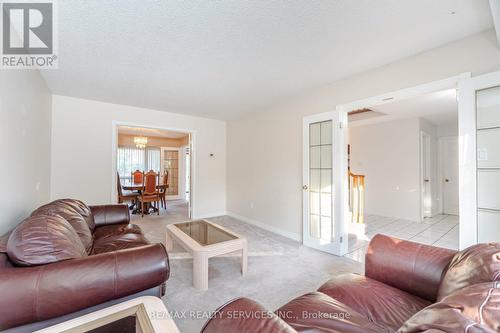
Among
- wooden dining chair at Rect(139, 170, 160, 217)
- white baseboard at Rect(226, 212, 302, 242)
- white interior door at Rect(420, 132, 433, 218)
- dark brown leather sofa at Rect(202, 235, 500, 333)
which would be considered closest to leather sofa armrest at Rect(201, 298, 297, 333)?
dark brown leather sofa at Rect(202, 235, 500, 333)

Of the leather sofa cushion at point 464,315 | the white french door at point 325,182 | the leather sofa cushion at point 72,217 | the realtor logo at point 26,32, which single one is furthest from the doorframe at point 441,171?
the realtor logo at point 26,32

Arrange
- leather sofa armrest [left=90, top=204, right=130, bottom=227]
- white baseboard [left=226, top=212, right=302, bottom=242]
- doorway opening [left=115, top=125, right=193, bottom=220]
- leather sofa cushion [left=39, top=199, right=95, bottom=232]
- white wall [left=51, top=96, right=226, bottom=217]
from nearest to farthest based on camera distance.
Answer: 1. leather sofa cushion [left=39, top=199, right=95, bottom=232]
2. leather sofa armrest [left=90, top=204, right=130, bottom=227]
3. white wall [left=51, top=96, right=226, bottom=217]
4. white baseboard [left=226, top=212, right=302, bottom=242]
5. doorway opening [left=115, top=125, right=193, bottom=220]

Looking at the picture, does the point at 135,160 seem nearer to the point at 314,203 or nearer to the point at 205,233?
the point at 205,233

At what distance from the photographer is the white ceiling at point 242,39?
1646 mm

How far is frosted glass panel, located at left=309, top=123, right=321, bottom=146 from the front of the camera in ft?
10.9

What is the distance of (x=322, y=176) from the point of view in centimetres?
326

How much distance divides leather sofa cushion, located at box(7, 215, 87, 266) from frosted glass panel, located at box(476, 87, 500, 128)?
3464 mm

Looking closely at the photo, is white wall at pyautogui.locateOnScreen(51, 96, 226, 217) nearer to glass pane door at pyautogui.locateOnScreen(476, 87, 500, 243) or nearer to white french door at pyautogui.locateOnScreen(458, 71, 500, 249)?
white french door at pyautogui.locateOnScreen(458, 71, 500, 249)

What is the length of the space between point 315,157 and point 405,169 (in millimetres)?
3381

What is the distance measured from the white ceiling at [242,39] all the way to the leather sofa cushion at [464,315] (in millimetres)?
1913

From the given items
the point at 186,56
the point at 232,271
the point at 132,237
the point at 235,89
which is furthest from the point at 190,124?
the point at 232,271

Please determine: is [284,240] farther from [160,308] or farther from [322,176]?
[160,308]

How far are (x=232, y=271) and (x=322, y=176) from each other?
1914 millimetres

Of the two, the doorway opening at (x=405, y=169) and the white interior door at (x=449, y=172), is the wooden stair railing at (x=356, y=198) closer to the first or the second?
the doorway opening at (x=405, y=169)
